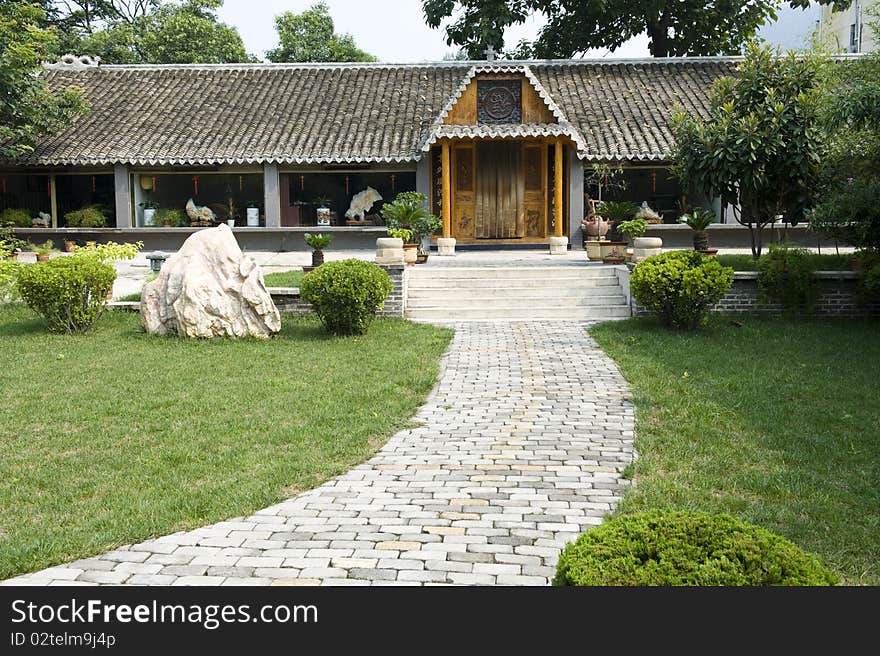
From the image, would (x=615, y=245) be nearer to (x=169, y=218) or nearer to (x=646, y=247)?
(x=646, y=247)

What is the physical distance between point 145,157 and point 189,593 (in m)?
18.5

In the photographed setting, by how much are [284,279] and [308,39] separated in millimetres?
25161

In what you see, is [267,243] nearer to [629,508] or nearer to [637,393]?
[637,393]

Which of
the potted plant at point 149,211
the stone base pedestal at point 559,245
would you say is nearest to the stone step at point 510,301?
the stone base pedestal at point 559,245

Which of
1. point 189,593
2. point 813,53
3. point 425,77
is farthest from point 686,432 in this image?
point 425,77

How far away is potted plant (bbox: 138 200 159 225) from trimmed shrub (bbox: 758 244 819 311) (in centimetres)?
1426

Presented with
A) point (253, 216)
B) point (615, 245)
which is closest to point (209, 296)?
point (615, 245)

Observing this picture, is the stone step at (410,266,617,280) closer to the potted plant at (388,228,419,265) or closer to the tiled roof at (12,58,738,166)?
the potted plant at (388,228,419,265)

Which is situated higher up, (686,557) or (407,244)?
(407,244)

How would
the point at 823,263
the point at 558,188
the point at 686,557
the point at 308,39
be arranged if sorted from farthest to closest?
the point at 308,39 → the point at 558,188 → the point at 823,263 → the point at 686,557

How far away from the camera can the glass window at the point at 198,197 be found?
21375 millimetres

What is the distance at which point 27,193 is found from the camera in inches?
867

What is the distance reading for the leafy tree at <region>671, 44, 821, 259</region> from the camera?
43.2 ft

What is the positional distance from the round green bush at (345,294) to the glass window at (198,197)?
410 inches
